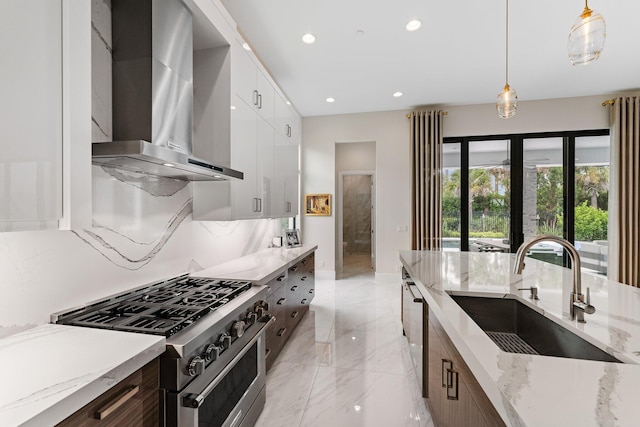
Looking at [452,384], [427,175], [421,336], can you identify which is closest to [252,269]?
[421,336]

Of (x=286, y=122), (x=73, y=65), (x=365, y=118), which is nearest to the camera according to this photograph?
(x=73, y=65)

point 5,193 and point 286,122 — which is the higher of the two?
point 286,122

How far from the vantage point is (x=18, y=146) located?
821 millimetres

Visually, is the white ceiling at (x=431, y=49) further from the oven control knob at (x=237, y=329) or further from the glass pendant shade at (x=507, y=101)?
the oven control knob at (x=237, y=329)

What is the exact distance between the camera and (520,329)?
1.53 meters

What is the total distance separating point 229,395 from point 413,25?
3.41 m

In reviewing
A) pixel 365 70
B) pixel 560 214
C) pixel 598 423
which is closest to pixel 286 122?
pixel 365 70

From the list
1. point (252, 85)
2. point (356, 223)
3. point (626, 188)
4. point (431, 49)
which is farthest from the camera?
point (356, 223)

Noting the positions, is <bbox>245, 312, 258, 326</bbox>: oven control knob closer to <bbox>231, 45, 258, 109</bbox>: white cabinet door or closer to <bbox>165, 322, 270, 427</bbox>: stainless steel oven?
<bbox>165, 322, 270, 427</bbox>: stainless steel oven

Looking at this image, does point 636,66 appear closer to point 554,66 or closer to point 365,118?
point 554,66

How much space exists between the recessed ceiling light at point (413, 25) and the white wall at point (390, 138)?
2466 mm

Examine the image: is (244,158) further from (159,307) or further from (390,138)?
(390,138)

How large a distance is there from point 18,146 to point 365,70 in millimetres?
3729

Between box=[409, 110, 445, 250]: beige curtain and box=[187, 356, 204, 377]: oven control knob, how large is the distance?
460 centimetres
